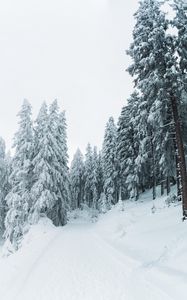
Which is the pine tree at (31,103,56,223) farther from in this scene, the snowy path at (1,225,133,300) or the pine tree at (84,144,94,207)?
the pine tree at (84,144,94,207)

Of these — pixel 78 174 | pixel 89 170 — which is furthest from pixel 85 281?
pixel 78 174

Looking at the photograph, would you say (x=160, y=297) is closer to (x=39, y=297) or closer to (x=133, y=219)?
(x=39, y=297)

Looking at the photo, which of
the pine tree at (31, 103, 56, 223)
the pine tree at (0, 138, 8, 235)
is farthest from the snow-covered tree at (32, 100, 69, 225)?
the pine tree at (0, 138, 8, 235)

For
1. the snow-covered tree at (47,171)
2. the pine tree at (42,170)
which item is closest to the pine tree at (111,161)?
the snow-covered tree at (47,171)

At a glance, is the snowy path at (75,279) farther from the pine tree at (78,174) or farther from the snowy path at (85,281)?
the pine tree at (78,174)

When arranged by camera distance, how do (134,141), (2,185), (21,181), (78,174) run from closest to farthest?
(21,181)
(134,141)
(2,185)
(78,174)

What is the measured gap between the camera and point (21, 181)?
32.1 metres

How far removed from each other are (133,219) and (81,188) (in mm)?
60042

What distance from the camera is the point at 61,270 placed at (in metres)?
11.8

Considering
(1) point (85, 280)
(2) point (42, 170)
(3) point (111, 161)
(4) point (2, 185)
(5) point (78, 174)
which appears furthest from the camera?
(5) point (78, 174)

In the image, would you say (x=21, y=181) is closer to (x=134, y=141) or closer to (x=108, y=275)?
(x=134, y=141)

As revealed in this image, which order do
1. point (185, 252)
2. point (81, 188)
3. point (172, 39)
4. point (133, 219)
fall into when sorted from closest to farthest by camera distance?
1. point (185, 252)
2. point (172, 39)
3. point (133, 219)
4. point (81, 188)

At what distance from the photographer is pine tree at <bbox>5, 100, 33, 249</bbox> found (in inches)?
1211

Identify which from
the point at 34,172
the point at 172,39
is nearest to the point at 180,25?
the point at 172,39
